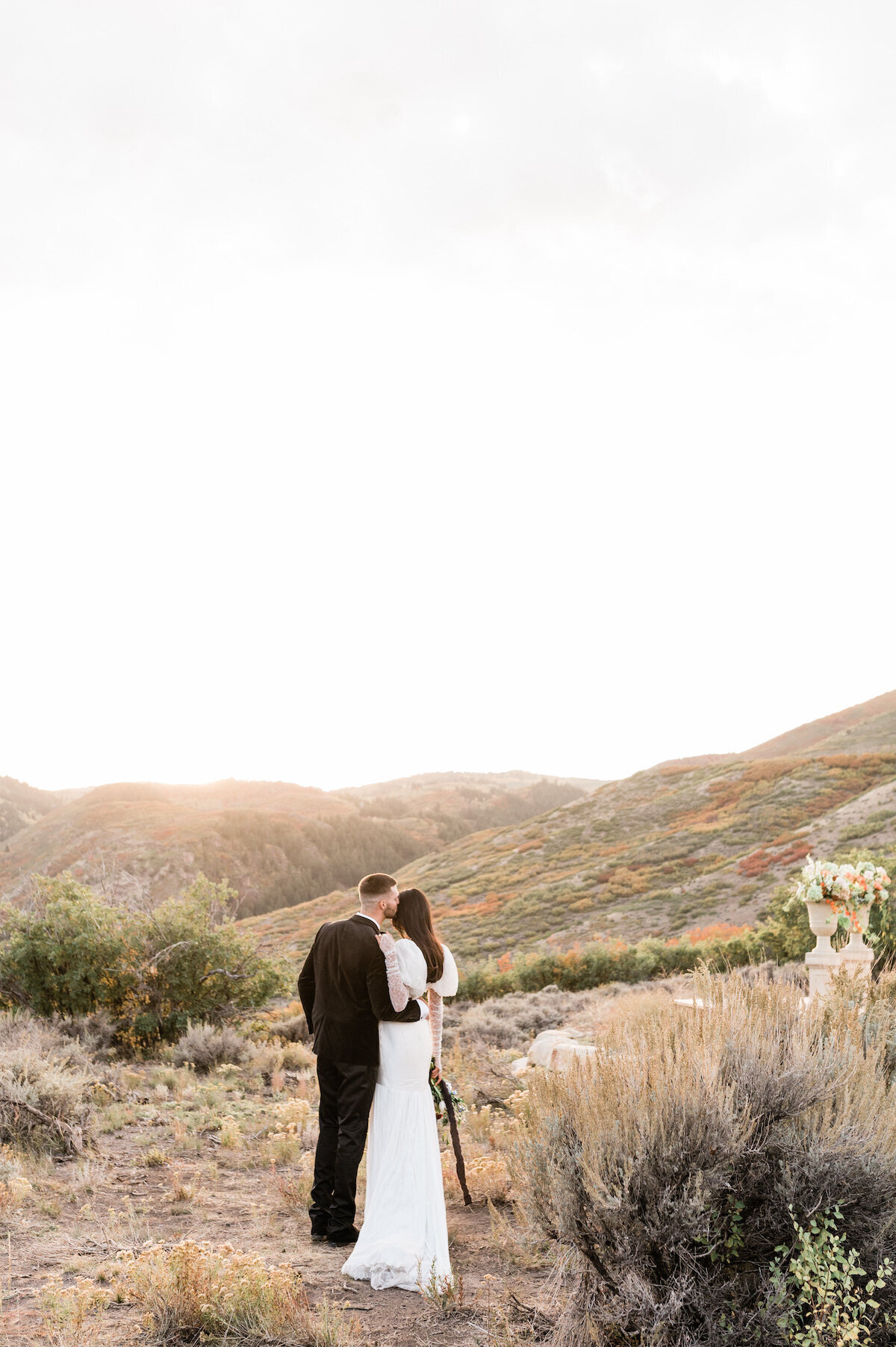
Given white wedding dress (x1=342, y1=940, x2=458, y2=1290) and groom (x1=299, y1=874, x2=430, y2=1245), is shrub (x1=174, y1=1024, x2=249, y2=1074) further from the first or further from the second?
white wedding dress (x1=342, y1=940, x2=458, y2=1290)

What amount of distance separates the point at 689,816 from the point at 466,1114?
116ft

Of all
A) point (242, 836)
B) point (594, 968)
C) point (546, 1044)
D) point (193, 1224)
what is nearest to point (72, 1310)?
point (193, 1224)

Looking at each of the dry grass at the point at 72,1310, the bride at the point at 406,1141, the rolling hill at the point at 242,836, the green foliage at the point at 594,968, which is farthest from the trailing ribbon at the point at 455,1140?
the rolling hill at the point at 242,836

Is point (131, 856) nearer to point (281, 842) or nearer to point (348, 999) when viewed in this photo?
point (281, 842)

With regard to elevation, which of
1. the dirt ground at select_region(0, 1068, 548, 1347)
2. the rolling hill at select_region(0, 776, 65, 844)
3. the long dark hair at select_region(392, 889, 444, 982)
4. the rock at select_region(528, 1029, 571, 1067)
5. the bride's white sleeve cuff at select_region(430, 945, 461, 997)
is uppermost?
the rolling hill at select_region(0, 776, 65, 844)

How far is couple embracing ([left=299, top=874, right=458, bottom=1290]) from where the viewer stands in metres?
4.46

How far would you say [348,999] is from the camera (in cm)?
481

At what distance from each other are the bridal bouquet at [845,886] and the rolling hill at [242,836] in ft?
101

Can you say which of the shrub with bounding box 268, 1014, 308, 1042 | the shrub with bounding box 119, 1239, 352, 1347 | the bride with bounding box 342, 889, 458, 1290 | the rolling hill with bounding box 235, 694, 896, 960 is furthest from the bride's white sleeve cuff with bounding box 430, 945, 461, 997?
the rolling hill with bounding box 235, 694, 896, 960

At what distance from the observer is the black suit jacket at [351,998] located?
4.70m

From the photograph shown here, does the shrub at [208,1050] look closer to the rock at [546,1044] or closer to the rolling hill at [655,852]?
the rock at [546,1044]

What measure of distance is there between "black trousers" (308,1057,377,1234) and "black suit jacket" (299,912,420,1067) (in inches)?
3.7

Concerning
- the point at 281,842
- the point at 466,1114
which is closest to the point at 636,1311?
the point at 466,1114

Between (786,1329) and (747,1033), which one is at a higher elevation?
(747,1033)
